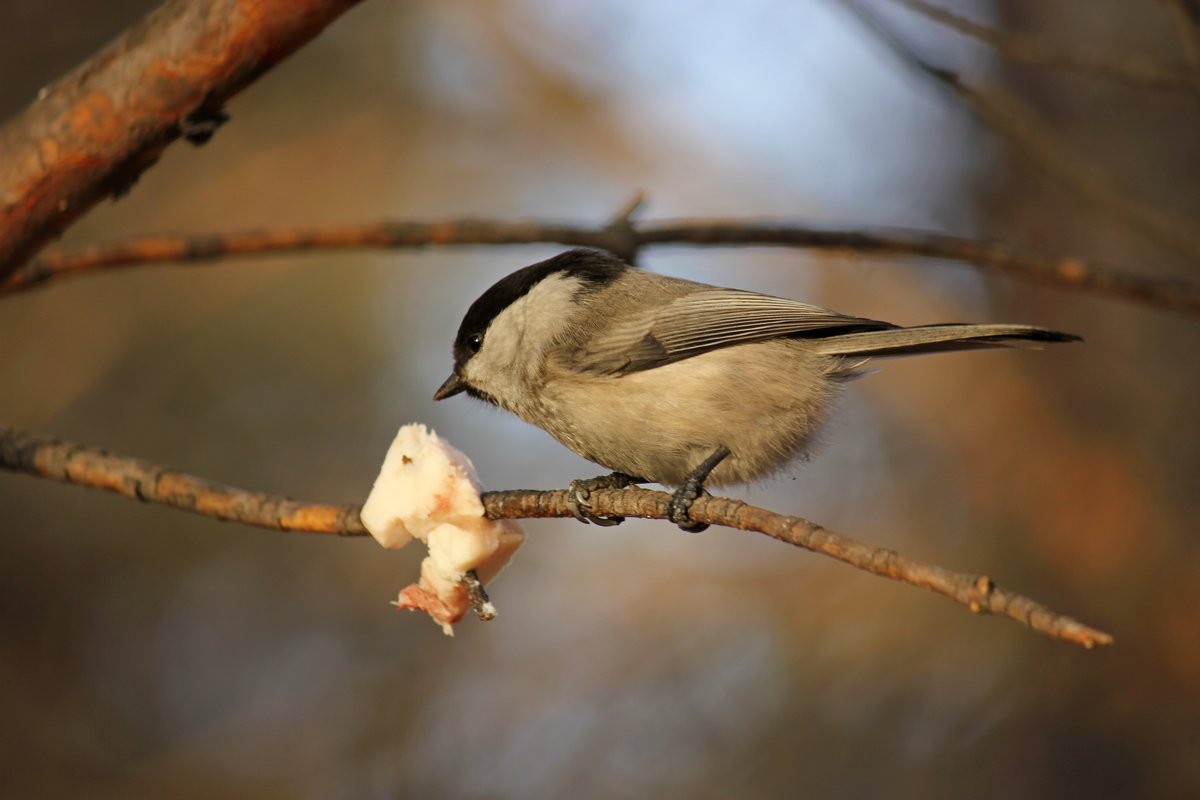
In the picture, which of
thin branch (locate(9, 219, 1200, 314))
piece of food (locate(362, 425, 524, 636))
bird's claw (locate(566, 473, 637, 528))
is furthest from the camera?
thin branch (locate(9, 219, 1200, 314))

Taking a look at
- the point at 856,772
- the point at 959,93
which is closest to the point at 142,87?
the point at 959,93

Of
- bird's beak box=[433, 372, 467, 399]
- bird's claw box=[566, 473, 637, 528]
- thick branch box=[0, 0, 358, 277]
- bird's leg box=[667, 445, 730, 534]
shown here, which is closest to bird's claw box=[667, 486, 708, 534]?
bird's leg box=[667, 445, 730, 534]

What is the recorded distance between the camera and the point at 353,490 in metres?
4.60

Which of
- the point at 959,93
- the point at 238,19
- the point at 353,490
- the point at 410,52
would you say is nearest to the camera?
the point at 238,19

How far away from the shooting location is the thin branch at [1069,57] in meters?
2.19

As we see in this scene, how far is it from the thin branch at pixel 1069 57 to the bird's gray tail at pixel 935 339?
28.0 inches

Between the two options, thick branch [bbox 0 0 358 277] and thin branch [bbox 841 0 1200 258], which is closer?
thick branch [bbox 0 0 358 277]

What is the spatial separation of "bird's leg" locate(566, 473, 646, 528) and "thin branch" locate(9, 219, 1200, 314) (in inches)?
23.5

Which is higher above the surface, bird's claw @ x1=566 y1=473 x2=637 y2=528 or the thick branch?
the thick branch

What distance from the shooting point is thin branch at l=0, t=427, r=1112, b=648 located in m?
1.01

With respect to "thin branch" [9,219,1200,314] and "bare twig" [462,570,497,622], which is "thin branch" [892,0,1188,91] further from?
"bare twig" [462,570,497,622]

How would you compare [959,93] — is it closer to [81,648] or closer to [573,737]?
[573,737]

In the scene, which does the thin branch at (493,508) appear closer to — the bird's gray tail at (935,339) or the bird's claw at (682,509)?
the bird's claw at (682,509)

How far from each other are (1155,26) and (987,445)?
195cm
